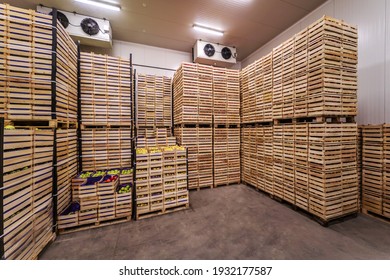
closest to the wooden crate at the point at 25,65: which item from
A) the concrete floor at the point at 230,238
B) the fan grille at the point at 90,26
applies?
the concrete floor at the point at 230,238

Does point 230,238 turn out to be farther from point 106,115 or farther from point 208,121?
point 106,115

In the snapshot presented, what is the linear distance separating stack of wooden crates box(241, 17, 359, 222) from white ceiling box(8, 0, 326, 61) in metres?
3.10

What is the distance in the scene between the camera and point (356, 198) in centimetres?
490

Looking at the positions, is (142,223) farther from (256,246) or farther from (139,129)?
(139,129)

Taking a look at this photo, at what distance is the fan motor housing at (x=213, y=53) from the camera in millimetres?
9773

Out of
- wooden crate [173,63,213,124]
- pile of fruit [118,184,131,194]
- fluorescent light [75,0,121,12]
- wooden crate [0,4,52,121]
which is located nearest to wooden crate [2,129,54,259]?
wooden crate [0,4,52,121]

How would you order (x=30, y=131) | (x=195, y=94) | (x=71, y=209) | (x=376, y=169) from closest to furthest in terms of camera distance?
(x=30, y=131) → (x=71, y=209) → (x=376, y=169) → (x=195, y=94)

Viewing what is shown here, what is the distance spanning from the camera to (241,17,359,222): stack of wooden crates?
4547 millimetres

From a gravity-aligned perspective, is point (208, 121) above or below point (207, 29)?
below

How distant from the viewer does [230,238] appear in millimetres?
3998

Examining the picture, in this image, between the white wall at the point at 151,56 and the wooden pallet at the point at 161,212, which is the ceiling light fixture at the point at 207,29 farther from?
the wooden pallet at the point at 161,212

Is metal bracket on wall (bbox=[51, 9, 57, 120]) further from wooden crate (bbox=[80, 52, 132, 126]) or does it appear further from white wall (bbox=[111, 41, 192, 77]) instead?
white wall (bbox=[111, 41, 192, 77])

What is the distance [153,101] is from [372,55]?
9.19 m

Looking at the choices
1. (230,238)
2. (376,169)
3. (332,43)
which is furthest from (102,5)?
(376,169)
